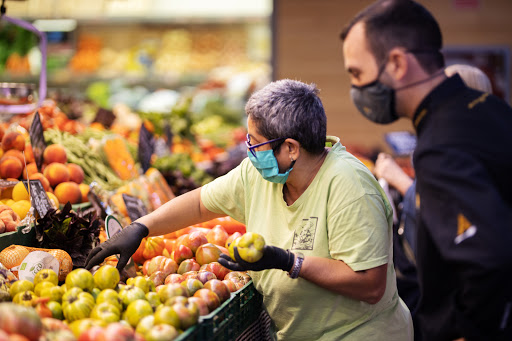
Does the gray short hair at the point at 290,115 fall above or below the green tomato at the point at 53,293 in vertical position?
above

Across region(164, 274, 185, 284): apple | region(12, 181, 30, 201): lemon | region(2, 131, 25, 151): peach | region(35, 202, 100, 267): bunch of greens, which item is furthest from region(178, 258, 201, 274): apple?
region(2, 131, 25, 151): peach

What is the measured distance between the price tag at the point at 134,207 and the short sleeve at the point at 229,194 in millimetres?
616

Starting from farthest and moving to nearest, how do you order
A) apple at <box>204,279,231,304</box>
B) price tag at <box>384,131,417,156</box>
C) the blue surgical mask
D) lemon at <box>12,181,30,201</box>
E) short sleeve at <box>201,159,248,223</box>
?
1. price tag at <box>384,131,417,156</box>
2. lemon at <box>12,181,30,201</box>
3. short sleeve at <box>201,159,248,223</box>
4. the blue surgical mask
5. apple at <box>204,279,231,304</box>

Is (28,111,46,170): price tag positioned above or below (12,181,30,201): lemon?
above

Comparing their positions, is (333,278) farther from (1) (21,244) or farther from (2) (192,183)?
(2) (192,183)

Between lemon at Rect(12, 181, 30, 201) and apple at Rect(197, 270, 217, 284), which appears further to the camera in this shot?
lemon at Rect(12, 181, 30, 201)

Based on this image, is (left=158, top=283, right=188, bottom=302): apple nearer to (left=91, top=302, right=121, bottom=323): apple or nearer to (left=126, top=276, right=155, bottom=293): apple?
(left=126, top=276, right=155, bottom=293): apple

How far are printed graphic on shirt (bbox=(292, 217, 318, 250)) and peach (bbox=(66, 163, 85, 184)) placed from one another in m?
1.77

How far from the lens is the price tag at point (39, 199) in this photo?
9.16 ft

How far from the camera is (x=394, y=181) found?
404 centimetres

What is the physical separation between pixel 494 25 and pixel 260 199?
647cm

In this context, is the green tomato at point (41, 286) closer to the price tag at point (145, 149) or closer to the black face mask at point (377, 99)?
the black face mask at point (377, 99)

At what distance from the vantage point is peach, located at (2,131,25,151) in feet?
11.0

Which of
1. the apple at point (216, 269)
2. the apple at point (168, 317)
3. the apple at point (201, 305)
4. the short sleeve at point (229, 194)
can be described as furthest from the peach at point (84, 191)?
the apple at point (168, 317)
